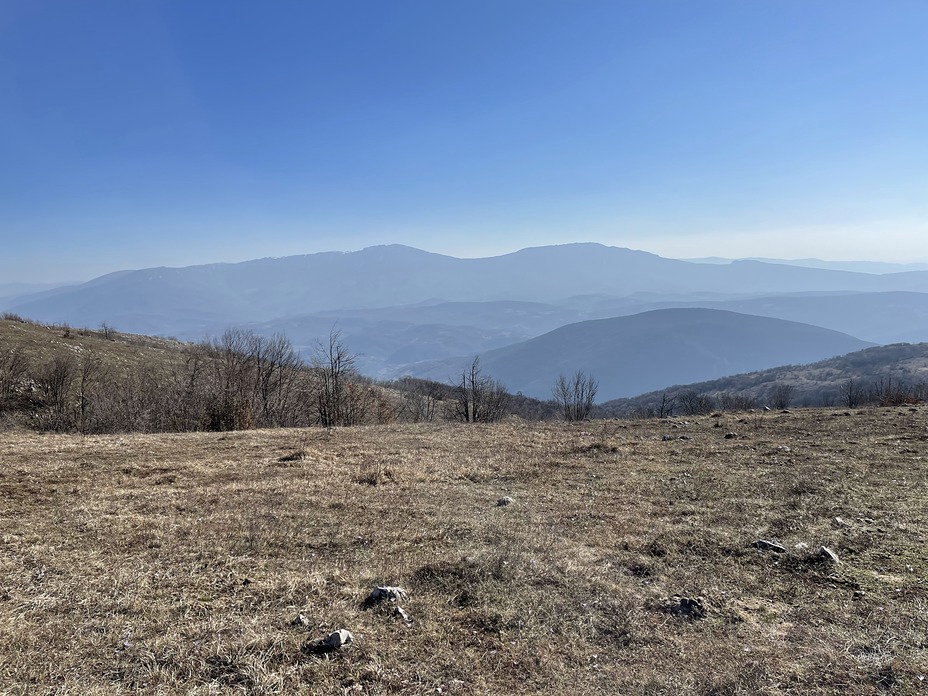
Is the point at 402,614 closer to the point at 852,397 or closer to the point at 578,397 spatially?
the point at 578,397

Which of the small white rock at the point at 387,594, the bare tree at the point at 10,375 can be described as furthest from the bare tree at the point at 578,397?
the small white rock at the point at 387,594

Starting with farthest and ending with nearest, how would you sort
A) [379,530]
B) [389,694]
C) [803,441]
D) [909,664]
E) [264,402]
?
[264,402] < [803,441] < [379,530] < [909,664] < [389,694]

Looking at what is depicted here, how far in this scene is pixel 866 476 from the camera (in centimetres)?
994

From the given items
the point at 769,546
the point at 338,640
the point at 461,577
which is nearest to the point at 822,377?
the point at 769,546

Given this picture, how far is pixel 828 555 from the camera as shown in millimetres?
5953

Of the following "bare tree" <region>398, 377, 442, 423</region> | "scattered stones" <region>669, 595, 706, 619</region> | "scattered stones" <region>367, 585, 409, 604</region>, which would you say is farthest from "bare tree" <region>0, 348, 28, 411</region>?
"scattered stones" <region>669, 595, 706, 619</region>

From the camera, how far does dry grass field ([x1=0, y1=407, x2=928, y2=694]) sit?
12.5 ft

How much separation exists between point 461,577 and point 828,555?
4516 mm

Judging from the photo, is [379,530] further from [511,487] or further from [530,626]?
[511,487]

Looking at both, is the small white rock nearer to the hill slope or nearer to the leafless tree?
the leafless tree

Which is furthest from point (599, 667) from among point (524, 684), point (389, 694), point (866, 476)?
point (866, 476)

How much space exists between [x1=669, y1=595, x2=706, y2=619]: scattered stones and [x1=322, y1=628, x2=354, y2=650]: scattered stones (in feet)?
10.4

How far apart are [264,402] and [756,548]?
2730 cm

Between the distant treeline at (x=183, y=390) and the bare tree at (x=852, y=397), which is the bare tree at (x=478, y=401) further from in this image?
the bare tree at (x=852, y=397)
